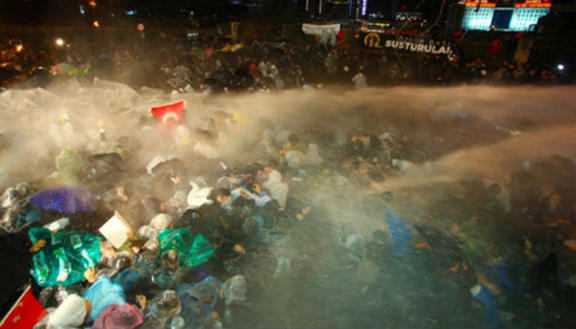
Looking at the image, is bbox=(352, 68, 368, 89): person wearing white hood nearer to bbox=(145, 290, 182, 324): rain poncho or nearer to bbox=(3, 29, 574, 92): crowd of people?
bbox=(3, 29, 574, 92): crowd of people

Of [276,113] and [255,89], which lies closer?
[276,113]

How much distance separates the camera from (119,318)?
2.73m

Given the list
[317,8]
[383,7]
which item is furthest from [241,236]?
[383,7]

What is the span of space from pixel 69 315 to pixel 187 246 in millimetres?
1235

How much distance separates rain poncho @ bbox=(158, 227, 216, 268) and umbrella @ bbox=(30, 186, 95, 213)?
127cm

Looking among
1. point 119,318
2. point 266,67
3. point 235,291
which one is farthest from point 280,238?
point 266,67

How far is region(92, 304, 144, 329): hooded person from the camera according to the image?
2.71m

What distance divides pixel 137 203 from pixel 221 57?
28.1 feet

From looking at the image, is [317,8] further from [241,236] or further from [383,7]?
[241,236]

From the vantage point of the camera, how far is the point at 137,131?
647 centimetres

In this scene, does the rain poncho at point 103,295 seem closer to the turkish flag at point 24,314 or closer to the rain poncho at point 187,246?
the turkish flag at point 24,314

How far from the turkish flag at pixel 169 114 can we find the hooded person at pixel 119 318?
13.1 ft

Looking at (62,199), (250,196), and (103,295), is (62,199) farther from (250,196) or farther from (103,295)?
(250,196)

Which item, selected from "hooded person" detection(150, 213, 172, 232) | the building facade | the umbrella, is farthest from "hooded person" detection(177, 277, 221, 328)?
the building facade
